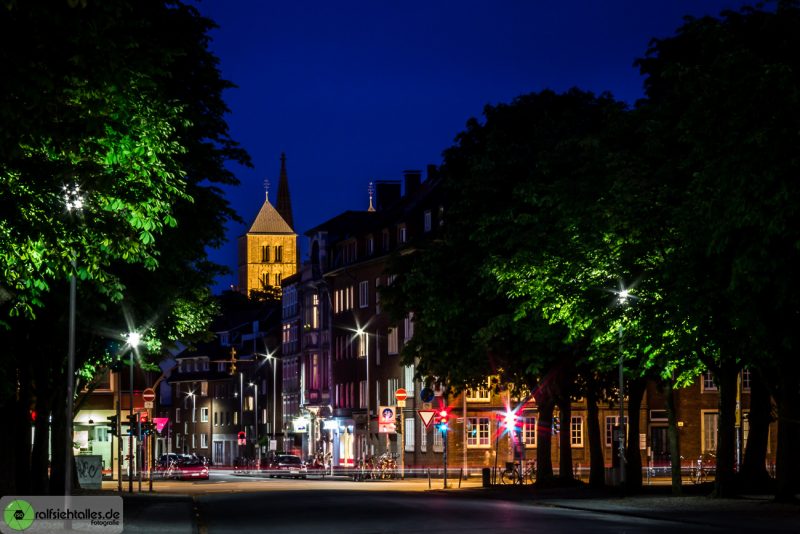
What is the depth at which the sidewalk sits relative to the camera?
30.1 m

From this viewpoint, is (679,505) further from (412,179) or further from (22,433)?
(412,179)

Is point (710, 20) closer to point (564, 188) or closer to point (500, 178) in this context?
point (564, 188)

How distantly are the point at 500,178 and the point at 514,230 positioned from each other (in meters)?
3.38

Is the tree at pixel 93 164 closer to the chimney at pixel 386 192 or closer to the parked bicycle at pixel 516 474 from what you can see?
the parked bicycle at pixel 516 474

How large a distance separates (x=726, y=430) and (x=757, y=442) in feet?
12.8

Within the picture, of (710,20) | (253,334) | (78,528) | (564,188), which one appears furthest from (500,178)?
(253,334)

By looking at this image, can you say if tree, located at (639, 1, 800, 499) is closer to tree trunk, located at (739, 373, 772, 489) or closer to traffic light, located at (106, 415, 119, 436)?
tree trunk, located at (739, 373, 772, 489)

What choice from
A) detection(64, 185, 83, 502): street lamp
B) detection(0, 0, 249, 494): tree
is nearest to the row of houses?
detection(0, 0, 249, 494): tree

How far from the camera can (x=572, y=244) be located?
41.9 m

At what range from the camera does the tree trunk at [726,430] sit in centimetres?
4003

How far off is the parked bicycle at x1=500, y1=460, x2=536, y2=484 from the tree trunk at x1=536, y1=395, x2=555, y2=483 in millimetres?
6974

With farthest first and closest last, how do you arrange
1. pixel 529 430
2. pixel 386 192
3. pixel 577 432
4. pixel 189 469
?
1. pixel 386 192
2. pixel 529 430
3. pixel 577 432
4. pixel 189 469

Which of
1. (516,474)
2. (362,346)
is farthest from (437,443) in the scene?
(516,474)

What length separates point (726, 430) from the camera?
4022 cm
